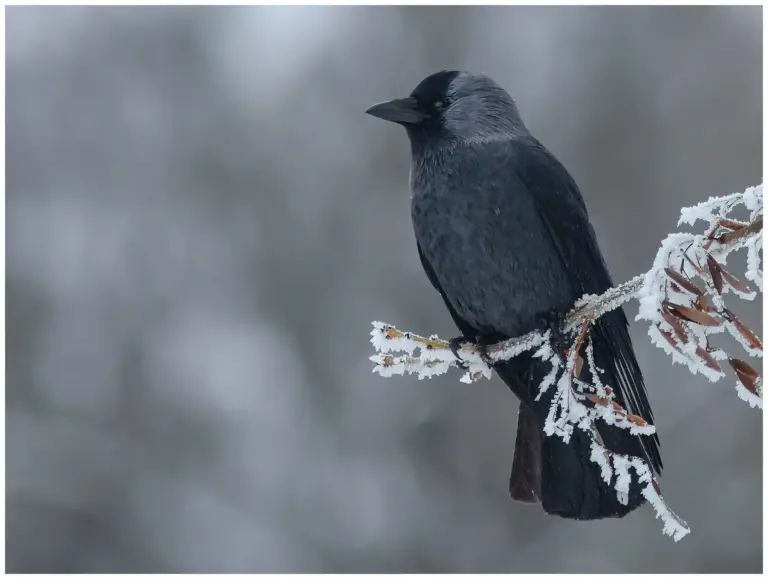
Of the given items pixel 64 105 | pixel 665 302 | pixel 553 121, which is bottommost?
pixel 665 302

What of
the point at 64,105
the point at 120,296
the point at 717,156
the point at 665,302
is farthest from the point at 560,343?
the point at 64,105

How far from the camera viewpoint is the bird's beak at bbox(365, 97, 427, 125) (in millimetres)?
3639

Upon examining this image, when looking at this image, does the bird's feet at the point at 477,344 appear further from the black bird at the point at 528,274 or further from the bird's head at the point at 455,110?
the bird's head at the point at 455,110

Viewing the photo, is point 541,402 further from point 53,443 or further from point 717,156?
point 53,443

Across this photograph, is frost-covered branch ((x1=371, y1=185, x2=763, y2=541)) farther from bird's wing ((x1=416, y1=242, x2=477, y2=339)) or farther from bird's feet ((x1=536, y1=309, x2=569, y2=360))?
bird's wing ((x1=416, y1=242, x2=477, y2=339))

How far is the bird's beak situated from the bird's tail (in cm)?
116

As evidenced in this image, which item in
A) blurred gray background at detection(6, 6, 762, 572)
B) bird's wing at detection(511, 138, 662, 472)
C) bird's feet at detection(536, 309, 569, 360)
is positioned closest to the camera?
bird's feet at detection(536, 309, 569, 360)

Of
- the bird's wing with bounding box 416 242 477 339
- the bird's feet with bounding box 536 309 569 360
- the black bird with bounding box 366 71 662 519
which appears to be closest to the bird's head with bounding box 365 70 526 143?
the black bird with bounding box 366 71 662 519

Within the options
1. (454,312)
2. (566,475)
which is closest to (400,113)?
(454,312)

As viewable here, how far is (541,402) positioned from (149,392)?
5.54 metres

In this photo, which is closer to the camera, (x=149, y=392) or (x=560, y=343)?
(x=560, y=343)

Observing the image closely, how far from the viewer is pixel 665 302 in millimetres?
2129

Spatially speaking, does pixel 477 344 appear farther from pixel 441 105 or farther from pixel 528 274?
pixel 441 105

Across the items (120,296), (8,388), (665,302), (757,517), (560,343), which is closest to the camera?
(665,302)
